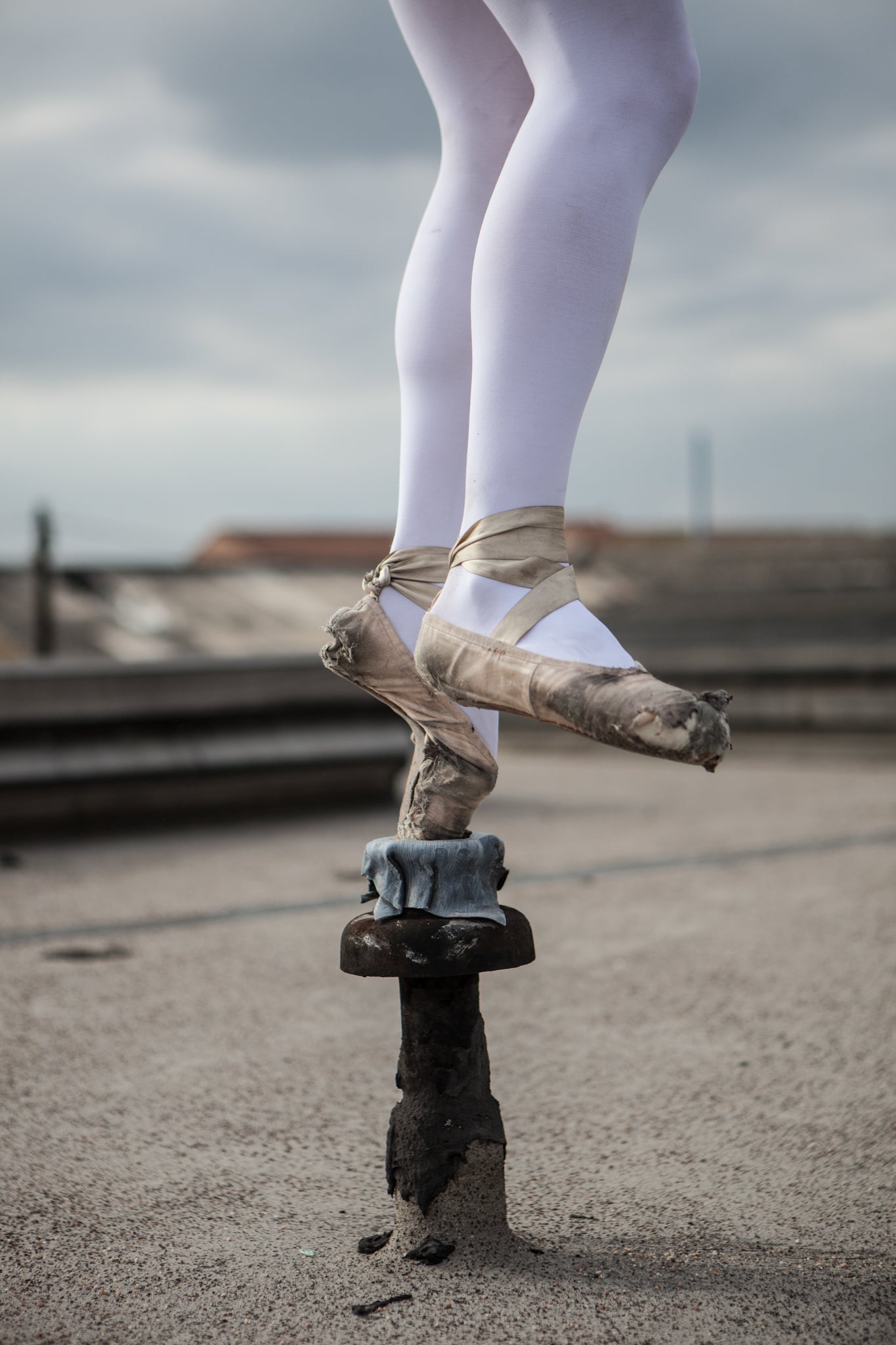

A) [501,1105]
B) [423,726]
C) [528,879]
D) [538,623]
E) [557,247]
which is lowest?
[501,1105]

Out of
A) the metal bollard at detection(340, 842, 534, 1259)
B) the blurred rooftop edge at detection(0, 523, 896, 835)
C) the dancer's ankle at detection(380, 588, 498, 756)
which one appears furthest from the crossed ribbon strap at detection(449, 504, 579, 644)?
the blurred rooftop edge at detection(0, 523, 896, 835)

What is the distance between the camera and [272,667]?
477 cm

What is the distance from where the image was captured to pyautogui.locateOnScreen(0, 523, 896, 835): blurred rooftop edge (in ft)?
14.2

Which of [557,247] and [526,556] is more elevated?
[557,247]

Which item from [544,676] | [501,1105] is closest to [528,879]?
[501,1105]

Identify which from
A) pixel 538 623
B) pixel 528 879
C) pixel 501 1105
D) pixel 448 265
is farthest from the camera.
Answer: pixel 528 879

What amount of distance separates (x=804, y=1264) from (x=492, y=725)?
0.68 metres

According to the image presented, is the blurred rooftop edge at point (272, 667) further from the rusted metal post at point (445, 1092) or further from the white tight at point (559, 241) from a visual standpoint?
the white tight at point (559, 241)

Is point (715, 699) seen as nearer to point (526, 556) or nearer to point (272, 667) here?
point (526, 556)

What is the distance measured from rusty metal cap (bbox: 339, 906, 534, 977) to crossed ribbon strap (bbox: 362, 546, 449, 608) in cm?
37

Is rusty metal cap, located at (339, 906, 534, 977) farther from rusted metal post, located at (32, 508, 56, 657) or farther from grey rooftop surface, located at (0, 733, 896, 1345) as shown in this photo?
rusted metal post, located at (32, 508, 56, 657)

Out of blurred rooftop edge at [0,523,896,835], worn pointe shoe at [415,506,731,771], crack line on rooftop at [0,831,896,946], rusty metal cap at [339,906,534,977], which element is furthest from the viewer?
blurred rooftop edge at [0,523,896,835]

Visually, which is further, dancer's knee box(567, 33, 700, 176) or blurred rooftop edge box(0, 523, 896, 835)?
blurred rooftop edge box(0, 523, 896, 835)

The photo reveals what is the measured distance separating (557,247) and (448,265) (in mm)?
253
